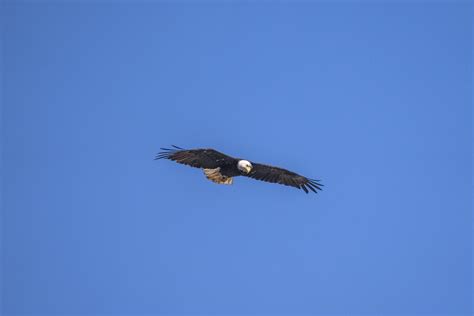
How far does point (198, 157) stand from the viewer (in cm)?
2484

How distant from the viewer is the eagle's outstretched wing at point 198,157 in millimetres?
24641

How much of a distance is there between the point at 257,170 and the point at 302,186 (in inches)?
46.0

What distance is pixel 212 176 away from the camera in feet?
82.4

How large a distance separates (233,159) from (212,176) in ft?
2.12

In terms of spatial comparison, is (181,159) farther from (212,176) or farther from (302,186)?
(302,186)

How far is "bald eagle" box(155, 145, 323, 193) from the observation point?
24.7 m

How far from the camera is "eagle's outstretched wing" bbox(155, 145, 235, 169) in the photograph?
80.8 feet

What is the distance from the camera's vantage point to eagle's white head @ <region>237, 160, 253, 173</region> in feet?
81.5

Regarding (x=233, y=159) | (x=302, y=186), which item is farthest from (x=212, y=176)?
(x=302, y=186)

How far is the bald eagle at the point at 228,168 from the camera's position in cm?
2473

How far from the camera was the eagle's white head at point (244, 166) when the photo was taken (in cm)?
2484

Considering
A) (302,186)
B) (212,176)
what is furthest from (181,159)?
(302,186)

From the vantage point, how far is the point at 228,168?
82.4 ft

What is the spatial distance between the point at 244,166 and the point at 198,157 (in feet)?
3.57
